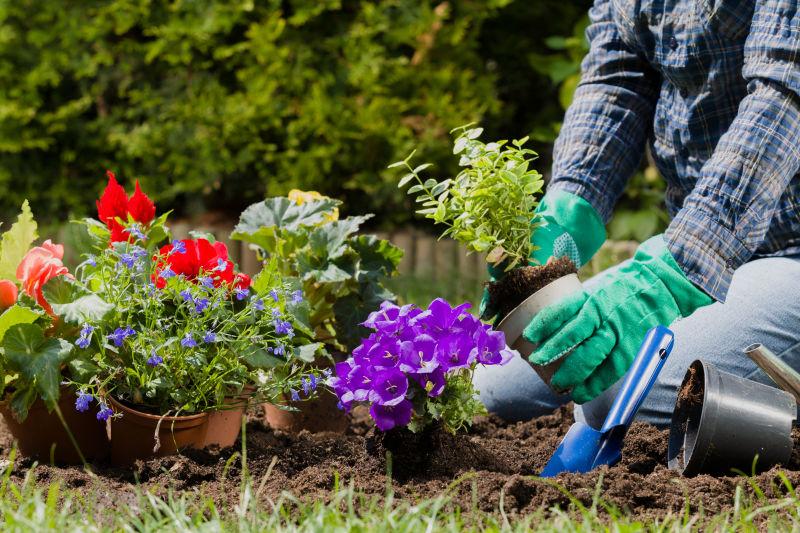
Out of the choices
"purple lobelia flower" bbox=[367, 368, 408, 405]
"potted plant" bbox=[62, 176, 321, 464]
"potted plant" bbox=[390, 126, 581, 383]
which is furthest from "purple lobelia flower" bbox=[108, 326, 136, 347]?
"potted plant" bbox=[390, 126, 581, 383]

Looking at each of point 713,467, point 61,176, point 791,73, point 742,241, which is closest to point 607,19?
point 791,73

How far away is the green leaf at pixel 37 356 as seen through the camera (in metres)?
1.77

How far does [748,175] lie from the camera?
182cm

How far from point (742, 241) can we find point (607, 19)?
882 millimetres

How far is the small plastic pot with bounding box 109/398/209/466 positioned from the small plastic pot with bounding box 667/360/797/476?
0.95 meters

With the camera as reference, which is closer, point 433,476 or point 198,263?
point 433,476

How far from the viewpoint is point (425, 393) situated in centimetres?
178

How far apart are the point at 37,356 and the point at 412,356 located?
0.70 m

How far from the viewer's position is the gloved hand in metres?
2.19

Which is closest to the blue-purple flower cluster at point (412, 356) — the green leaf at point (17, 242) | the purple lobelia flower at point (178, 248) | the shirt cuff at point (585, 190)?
the purple lobelia flower at point (178, 248)

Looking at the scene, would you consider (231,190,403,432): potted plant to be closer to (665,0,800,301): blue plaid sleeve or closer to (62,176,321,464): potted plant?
(62,176,321,464): potted plant

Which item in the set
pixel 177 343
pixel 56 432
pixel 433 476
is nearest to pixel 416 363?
pixel 433 476

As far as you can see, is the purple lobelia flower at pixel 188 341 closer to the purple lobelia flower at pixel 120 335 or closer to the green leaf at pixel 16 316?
the purple lobelia flower at pixel 120 335

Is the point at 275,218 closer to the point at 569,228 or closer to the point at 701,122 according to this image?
the point at 569,228
